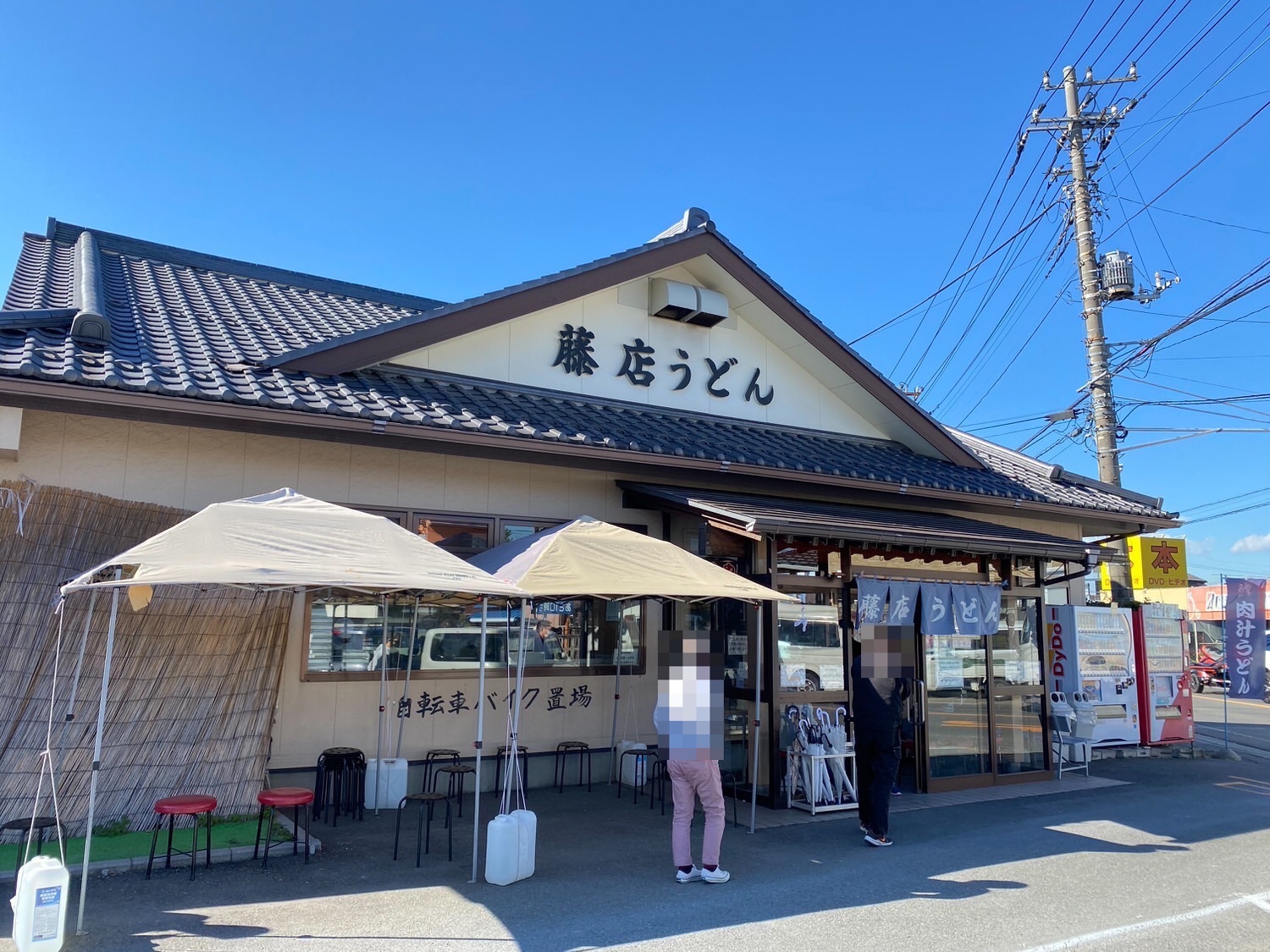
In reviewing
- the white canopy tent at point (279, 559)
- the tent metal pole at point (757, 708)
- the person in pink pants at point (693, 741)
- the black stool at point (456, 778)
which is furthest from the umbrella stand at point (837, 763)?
the white canopy tent at point (279, 559)

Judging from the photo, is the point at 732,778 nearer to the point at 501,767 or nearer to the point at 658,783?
the point at 658,783

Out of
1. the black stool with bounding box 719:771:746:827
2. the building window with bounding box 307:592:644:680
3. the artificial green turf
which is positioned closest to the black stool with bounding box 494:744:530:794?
the building window with bounding box 307:592:644:680

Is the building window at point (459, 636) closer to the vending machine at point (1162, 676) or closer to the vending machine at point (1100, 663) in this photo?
the vending machine at point (1100, 663)

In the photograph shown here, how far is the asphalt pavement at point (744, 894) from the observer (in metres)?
5.07

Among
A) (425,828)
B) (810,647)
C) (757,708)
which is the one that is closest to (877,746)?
(757,708)

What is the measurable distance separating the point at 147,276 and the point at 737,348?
757 centimetres

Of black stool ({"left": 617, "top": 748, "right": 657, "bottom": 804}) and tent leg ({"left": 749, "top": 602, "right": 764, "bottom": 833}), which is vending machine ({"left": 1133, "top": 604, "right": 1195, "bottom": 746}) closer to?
tent leg ({"left": 749, "top": 602, "right": 764, "bottom": 833})

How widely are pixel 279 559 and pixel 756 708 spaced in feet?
14.7

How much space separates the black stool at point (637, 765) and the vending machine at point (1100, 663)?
668 centimetres

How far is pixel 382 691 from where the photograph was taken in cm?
830

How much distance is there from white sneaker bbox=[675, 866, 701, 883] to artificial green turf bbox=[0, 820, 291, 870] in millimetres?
3010

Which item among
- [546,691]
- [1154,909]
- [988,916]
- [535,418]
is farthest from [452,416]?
[1154,909]

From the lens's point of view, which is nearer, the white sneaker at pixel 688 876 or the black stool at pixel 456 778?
the white sneaker at pixel 688 876

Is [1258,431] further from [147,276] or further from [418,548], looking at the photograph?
[147,276]
